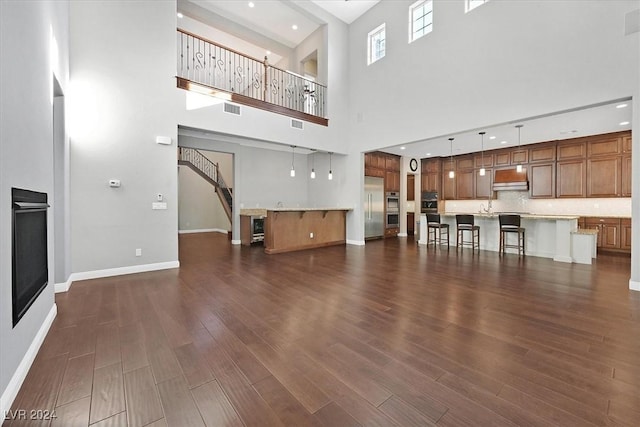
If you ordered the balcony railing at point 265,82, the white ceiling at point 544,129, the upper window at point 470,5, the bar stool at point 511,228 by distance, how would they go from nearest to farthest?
the white ceiling at point 544,129 < the upper window at point 470,5 < the bar stool at point 511,228 < the balcony railing at point 265,82

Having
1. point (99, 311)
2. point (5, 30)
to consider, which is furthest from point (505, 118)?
point (99, 311)

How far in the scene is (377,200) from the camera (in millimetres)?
8875

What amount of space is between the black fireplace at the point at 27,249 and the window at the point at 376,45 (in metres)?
7.53

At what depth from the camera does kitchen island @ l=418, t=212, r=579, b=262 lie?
Result: 555 cm

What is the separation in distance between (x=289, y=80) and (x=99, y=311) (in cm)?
837

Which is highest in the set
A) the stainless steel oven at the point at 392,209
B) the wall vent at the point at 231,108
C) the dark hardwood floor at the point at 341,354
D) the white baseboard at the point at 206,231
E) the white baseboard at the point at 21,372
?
the wall vent at the point at 231,108

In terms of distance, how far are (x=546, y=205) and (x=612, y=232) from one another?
1557mm

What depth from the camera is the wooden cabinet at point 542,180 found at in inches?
293

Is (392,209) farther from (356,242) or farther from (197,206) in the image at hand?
(197,206)

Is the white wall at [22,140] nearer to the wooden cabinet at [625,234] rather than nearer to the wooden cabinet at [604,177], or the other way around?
the wooden cabinet at [625,234]

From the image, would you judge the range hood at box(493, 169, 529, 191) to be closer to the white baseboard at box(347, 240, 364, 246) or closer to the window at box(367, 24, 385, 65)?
the white baseboard at box(347, 240, 364, 246)

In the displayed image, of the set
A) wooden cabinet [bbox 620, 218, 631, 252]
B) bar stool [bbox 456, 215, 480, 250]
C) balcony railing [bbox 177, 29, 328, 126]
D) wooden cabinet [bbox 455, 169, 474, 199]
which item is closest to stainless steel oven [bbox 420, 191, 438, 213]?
wooden cabinet [bbox 455, 169, 474, 199]

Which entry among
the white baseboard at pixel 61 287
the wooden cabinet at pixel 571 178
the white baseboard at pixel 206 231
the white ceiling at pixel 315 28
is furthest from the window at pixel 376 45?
the white baseboard at pixel 206 231

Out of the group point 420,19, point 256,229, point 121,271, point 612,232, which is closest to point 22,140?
point 121,271
